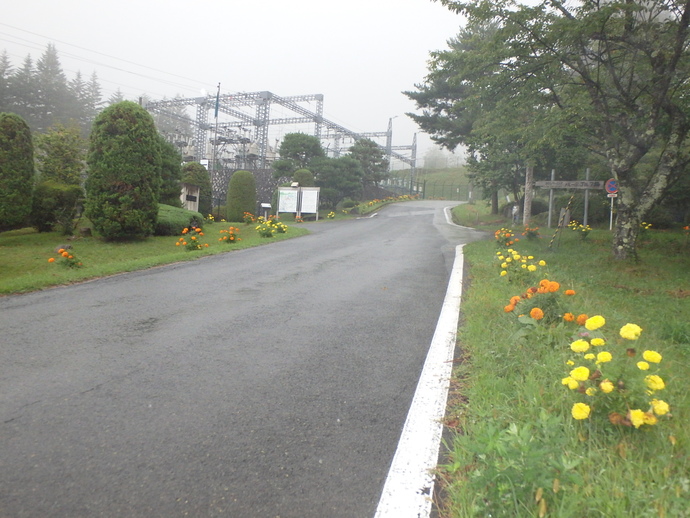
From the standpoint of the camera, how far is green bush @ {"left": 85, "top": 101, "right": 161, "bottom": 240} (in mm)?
11750

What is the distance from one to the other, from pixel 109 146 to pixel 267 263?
244 inches

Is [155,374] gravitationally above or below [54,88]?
below

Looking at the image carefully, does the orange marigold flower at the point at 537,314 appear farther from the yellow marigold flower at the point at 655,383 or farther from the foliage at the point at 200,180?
the foliage at the point at 200,180

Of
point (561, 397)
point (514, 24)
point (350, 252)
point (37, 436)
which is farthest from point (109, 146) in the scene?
point (561, 397)

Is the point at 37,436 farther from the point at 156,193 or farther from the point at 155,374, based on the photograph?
the point at 156,193

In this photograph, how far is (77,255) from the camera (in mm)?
10359

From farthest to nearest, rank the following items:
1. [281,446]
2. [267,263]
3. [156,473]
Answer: [267,263] < [281,446] < [156,473]

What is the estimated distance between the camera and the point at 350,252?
11242mm

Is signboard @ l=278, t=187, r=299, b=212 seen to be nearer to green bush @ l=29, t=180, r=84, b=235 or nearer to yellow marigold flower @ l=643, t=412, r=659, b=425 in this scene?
green bush @ l=29, t=180, r=84, b=235

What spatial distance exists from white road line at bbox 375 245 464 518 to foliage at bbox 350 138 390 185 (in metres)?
37.1

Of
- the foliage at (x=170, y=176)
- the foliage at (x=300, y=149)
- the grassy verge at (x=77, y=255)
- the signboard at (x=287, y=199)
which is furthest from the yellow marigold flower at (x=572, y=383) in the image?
the foliage at (x=300, y=149)

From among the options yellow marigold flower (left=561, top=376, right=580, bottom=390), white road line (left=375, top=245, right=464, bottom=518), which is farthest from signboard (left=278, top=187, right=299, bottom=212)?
yellow marigold flower (left=561, top=376, right=580, bottom=390)

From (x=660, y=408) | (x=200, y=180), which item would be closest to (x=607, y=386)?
(x=660, y=408)

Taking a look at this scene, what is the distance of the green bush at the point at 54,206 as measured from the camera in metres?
12.5
